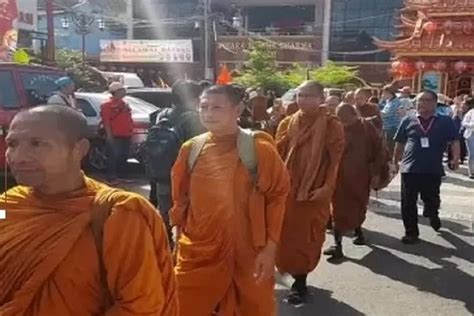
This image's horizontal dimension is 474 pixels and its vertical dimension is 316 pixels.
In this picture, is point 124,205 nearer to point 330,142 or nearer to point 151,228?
point 151,228

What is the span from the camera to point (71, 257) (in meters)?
1.83

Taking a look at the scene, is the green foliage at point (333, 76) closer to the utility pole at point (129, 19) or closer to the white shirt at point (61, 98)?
the utility pole at point (129, 19)

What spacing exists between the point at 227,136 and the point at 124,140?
6262 millimetres

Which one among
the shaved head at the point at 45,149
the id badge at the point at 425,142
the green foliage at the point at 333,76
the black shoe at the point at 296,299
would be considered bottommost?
the black shoe at the point at 296,299

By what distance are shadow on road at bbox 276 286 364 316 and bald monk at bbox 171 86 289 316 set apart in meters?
1.15

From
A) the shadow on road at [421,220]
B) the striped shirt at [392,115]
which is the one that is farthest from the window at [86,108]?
the shadow on road at [421,220]

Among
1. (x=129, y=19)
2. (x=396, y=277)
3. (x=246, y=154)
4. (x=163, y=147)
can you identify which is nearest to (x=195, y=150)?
(x=246, y=154)

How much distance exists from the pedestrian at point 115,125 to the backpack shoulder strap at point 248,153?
6046 millimetres

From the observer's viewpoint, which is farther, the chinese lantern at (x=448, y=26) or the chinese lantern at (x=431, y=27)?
the chinese lantern at (x=431, y=27)

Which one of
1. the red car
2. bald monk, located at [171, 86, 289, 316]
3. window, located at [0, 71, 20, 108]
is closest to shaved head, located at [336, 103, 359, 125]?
bald monk, located at [171, 86, 289, 316]

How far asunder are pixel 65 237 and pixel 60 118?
333 mm

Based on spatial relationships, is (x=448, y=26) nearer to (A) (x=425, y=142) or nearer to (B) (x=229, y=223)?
(A) (x=425, y=142)

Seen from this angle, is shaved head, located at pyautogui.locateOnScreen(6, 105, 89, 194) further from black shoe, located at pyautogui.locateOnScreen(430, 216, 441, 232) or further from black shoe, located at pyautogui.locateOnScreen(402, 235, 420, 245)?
black shoe, located at pyautogui.locateOnScreen(430, 216, 441, 232)

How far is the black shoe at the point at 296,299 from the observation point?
15.0 feet
